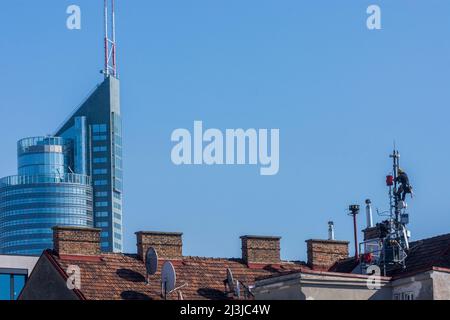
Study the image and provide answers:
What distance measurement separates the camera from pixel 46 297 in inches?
2820

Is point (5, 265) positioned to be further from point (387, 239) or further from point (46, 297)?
point (387, 239)

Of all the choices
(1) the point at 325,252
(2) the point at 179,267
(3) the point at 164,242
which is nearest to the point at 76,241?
(3) the point at 164,242

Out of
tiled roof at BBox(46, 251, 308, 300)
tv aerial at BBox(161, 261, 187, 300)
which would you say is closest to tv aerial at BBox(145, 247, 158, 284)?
tiled roof at BBox(46, 251, 308, 300)

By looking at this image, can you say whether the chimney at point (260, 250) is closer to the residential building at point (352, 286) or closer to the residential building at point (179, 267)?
the residential building at point (179, 267)

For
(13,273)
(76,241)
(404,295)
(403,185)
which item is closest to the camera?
(404,295)

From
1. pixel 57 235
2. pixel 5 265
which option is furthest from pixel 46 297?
pixel 5 265

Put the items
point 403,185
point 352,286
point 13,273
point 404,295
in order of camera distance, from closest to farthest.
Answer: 1. point 352,286
2. point 404,295
3. point 403,185
4. point 13,273

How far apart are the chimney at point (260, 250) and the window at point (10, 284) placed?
3163cm

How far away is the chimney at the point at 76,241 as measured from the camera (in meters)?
73.8

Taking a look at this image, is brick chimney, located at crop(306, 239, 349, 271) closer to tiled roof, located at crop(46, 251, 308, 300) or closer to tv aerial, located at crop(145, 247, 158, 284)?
tiled roof, located at crop(46, 251, 308, 300)

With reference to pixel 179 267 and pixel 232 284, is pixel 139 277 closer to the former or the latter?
pixel 179 267

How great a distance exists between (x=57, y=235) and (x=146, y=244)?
455 cm

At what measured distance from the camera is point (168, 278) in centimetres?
6925

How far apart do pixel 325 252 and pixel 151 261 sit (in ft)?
45.0
